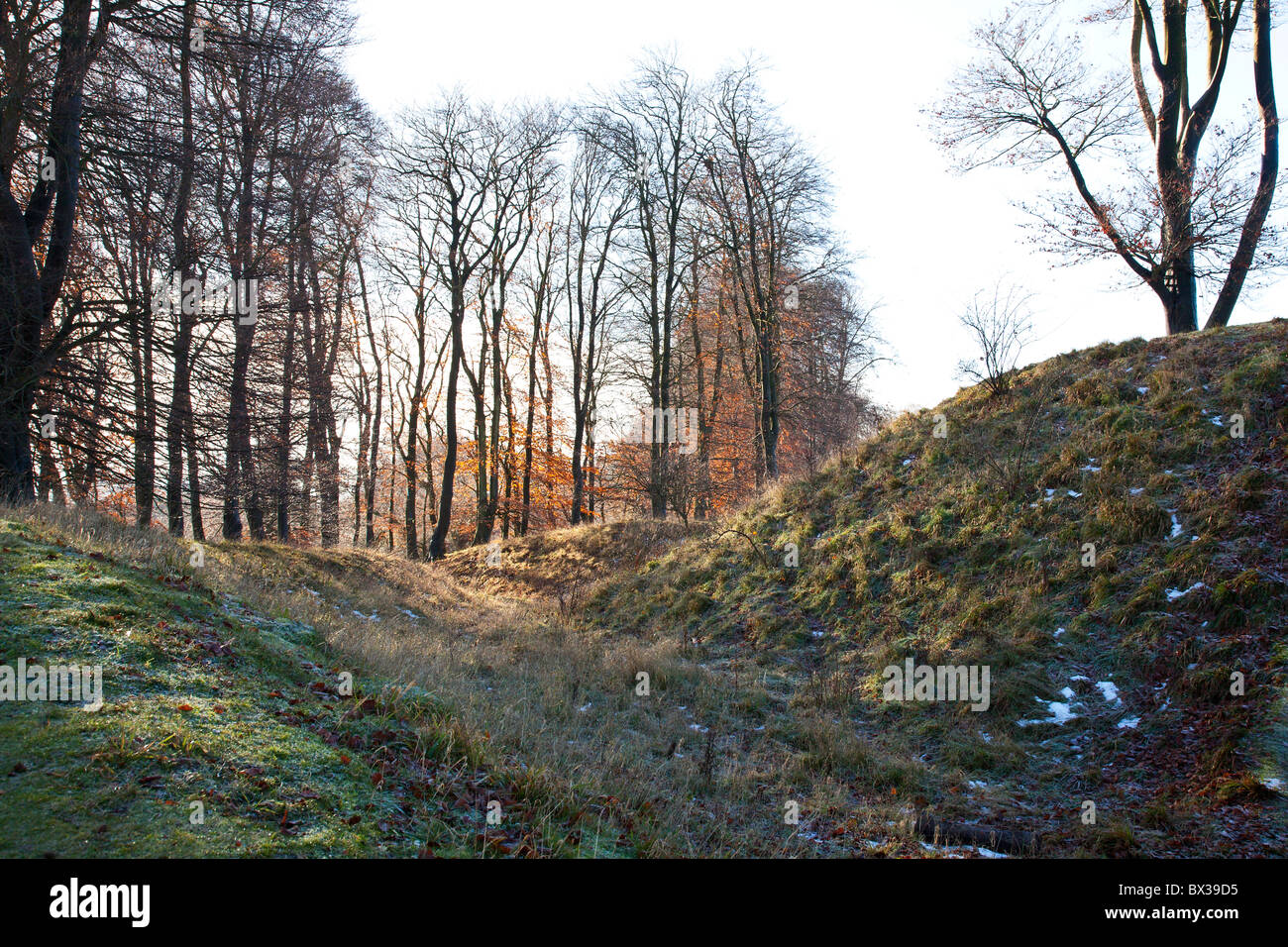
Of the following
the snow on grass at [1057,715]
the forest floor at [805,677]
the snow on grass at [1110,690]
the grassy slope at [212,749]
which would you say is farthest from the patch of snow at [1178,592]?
the grassy slope at [212,749]

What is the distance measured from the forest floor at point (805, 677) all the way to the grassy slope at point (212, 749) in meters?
0.02

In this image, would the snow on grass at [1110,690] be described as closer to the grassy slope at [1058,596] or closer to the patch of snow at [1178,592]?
the grassy slope at [1058,596]

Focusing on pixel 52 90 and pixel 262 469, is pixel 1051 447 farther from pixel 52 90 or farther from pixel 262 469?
pixel 52 90

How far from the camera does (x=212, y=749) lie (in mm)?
4125

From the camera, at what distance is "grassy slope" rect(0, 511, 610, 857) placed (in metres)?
3.40

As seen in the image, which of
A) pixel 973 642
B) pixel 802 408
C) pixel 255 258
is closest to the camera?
pixel 973 642

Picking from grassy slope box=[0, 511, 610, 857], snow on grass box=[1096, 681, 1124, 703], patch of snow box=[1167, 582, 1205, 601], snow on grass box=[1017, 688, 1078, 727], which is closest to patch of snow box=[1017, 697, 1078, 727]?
snow on grass box=[1017, 688, 1078, 727]

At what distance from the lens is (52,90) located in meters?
10.0

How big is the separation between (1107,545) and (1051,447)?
267 cm

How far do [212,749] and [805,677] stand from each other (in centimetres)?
748

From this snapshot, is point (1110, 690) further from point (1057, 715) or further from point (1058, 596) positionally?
point (1058, 596)

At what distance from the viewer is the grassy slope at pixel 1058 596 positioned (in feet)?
20.0

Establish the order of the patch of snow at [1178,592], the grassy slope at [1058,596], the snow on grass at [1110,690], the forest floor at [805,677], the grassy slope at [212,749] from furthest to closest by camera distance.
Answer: the patch of snow at [1178,592]
the snow on grass at [1110,690]
the grassy slope at [1058,596]
the forest floor at [805,677]
the grassy slope at [212,749]
